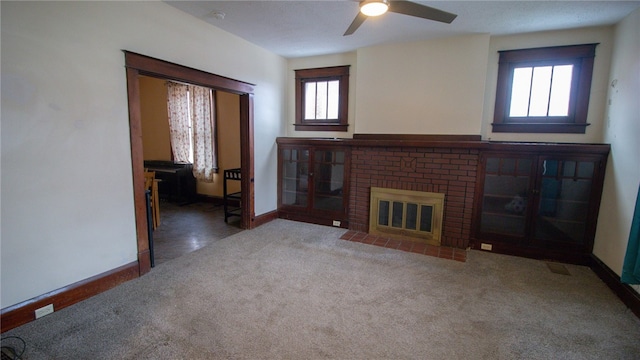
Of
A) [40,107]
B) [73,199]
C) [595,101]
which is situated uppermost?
[595,101]

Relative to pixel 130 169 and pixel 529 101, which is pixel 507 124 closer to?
pixel 529 101

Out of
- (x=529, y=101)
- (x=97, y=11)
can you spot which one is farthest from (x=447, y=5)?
(x=97, y=11)

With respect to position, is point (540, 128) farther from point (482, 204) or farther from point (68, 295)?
point (68, 295)

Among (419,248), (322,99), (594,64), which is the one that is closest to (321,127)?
(322,99)

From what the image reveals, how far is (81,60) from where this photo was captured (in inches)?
90.4

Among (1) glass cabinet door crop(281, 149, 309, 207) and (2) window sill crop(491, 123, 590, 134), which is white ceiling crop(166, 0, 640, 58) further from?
(1) glass cabinet door crop(281, 149, 309, 207)

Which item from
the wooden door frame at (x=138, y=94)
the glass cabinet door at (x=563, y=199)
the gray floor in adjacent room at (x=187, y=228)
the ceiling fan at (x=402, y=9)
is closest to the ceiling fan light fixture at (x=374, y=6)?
the ceiling fan at (x=402, y=9)

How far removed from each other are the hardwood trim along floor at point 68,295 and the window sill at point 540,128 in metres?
4.53

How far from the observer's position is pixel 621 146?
290 cm

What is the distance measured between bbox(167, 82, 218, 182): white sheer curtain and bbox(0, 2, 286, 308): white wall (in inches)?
108

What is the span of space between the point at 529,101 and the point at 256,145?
3713 mm

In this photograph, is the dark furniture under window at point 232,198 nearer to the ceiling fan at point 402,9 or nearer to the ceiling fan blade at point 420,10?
the ceiling fan at point 402,9

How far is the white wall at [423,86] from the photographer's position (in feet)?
12.0

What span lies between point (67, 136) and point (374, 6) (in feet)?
8.39
